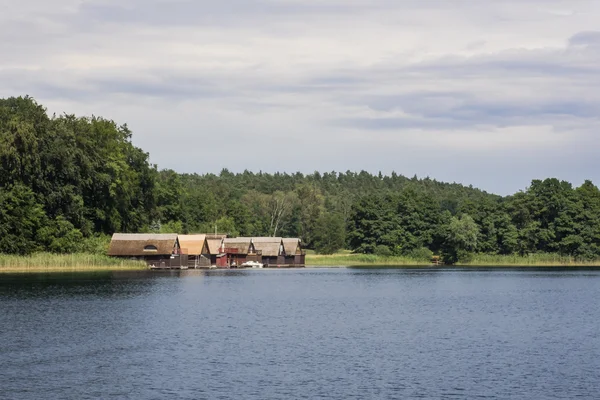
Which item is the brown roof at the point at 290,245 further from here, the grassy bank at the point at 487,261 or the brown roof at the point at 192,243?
the brown roof at the point at 192,243

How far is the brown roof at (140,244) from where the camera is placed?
97.6 m

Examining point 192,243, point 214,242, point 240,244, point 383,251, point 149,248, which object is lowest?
point 383,251

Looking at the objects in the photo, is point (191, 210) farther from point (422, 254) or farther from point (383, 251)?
point (422, 254)

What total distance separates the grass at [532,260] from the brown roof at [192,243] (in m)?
42.2

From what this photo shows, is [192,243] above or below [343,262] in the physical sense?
above

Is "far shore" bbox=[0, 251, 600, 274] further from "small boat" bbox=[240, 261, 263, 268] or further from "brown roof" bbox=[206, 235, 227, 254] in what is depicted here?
"brown roof" bbox=[206, 235, 227, 254]

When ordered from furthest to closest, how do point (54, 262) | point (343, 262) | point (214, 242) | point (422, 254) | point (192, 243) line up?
point (343, 262), point (422, 254), point (214, 242), point (192, 243), point (54, 262)

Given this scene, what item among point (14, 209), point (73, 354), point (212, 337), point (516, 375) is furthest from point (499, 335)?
point (14, 209)

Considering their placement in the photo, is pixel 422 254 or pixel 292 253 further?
pixel 422 254

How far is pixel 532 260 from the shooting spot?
123 m

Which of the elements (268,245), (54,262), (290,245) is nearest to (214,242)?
(268,245)

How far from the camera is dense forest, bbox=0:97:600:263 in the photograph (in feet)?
279

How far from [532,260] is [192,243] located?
4974 centimetres

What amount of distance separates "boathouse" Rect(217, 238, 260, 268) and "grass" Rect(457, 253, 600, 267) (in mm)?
32929
